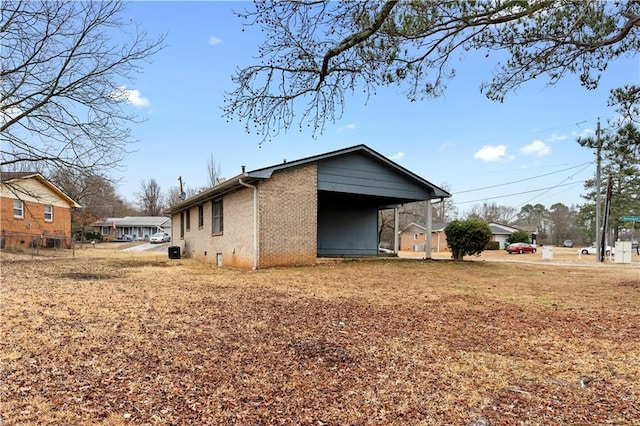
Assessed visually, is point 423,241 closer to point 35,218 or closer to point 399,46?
point 35,218

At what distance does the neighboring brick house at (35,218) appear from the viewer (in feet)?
69.2

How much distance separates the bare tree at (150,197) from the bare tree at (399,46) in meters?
65.1

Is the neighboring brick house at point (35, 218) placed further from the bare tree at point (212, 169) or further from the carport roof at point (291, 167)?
the bare tree at point (212, 169)

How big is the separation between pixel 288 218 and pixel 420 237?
37.1 m

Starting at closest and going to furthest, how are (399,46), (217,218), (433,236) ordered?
(399,46) < (217,218) < (433,236)

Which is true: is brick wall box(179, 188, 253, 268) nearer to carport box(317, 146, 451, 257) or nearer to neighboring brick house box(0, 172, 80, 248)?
carport box(317, 146, 451, 257)

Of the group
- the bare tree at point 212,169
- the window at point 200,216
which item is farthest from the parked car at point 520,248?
the window at point 200,216

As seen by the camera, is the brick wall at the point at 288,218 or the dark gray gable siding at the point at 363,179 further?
the dark gray gable siding at the point at 363,179

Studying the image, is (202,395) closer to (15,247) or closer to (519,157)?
(15,247)

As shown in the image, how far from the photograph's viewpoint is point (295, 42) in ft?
18.5

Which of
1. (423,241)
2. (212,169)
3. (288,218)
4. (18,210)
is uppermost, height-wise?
(212,169)

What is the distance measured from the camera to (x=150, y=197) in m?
65.9

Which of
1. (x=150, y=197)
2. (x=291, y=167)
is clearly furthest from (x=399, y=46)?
(x=150, y=197)

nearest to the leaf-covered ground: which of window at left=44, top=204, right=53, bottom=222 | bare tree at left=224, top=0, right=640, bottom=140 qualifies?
bare tree at left=224, top=0, right=640, bottom=140
